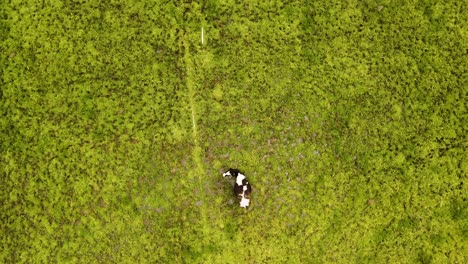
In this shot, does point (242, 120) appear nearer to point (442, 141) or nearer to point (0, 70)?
point (442, 141)

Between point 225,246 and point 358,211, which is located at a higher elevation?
point 358,211

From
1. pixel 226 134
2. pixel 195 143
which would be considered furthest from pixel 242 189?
pixel 195 143

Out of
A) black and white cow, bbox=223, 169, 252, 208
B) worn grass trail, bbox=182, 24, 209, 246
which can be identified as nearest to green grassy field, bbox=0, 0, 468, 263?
worn grass trail, bbox=182, 24, 209, 246

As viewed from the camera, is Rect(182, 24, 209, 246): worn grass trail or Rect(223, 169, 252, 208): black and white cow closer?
Rect(223, 169, 252, 208): black and white cow

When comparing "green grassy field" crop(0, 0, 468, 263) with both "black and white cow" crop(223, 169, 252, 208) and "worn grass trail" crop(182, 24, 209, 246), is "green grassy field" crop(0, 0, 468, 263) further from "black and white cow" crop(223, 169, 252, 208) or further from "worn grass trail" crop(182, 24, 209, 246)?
"black and white cow" crop(223, 169, 252, 208)

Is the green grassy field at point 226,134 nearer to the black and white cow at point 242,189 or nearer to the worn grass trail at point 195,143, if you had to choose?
the worn grass trail at point 195,143

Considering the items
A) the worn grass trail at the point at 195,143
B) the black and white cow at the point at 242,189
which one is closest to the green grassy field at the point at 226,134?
the worn grass trail at the point at 195,143

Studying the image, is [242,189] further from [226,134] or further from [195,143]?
[195,143]

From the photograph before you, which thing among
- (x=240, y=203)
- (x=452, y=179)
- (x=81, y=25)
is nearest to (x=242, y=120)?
(x=240, y=203)

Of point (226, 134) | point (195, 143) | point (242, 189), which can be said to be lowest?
point (242, 189)
